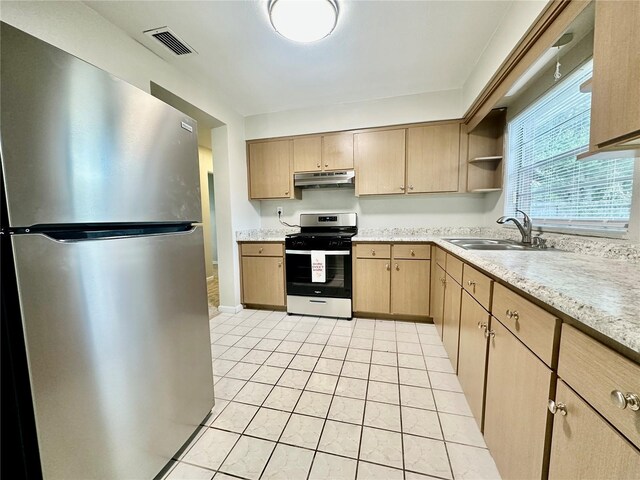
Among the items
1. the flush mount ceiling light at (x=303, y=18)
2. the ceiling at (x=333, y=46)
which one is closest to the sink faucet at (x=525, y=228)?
the ceiling at (x=333, y=46)

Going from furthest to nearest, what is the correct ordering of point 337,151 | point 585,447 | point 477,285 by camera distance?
point 337,151
point 477,285
point 585,447

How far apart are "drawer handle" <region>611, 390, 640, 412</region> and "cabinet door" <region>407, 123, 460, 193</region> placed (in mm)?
2514

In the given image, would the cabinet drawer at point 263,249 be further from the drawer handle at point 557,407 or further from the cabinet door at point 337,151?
the drawer handle at point 557,407

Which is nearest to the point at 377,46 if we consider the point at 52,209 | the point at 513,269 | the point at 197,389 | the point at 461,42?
the point at 461,42

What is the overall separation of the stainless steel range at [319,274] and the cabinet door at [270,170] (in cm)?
72

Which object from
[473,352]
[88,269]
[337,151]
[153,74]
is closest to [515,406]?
[473,352]

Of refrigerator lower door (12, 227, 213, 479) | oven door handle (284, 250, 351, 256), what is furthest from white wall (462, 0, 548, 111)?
refrigerator lower door (12, 227, 213, 479)

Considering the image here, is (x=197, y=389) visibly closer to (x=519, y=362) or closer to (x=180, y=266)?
(x=180, y=266)

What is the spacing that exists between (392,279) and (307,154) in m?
1.79

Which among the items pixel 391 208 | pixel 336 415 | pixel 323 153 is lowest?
pixel 336 415

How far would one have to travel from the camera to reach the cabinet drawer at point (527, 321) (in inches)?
28.9

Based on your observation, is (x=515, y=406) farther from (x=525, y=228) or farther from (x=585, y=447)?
(x=525, y=228)

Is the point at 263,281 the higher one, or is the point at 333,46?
the point at 333,46

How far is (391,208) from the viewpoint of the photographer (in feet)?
10.4
